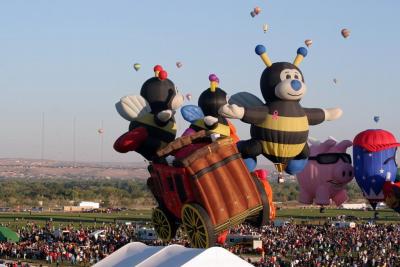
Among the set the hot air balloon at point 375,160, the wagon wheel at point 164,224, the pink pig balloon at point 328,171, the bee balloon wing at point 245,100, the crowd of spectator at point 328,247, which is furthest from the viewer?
the pink pig balloon at point 328,171

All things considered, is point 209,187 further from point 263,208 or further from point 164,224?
point 164,224

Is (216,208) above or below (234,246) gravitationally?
above

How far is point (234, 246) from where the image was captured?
32562mm

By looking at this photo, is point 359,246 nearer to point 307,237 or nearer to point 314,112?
point 307,237

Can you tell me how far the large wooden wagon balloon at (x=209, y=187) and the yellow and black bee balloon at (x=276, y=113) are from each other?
2.98 meters

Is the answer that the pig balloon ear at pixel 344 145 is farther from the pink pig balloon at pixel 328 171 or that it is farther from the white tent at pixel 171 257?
the white tent at pixel 171 257

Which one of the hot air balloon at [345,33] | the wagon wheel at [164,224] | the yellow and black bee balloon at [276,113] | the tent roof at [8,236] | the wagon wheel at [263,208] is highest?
the hot air balloon at [345,33]

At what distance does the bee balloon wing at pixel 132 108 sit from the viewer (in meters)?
26.0

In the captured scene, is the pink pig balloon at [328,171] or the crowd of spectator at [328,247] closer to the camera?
the crowd of spectator at [328,247]

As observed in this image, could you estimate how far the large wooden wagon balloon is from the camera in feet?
69.8

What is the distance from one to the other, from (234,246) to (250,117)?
353 inches

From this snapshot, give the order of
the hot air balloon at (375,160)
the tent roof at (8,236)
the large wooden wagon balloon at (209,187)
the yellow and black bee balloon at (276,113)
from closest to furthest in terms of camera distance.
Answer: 1. the large wooden wagon balloon at (209,187)
2. the yellow and black bee balloon at (276,113)
3. the hot air balloon at (375,160)
4. the tent roof at (8,236)

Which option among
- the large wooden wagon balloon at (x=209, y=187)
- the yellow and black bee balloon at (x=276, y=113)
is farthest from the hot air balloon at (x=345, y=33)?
the large wooden wagon balloon at (x=209, y=187)

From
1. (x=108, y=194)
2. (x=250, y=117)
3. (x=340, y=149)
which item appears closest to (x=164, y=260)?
(x=250, y=117)
